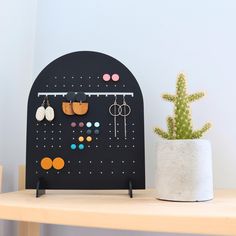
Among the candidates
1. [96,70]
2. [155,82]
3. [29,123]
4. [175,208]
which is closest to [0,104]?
[29,123]

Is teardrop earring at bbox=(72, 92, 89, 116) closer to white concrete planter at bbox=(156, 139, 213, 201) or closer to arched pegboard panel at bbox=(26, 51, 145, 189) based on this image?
arched pegboard panel at bbox=(26, 51, 145, 189)

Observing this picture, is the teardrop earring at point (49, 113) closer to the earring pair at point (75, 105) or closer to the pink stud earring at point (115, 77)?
the earring pair at point (75, 105)

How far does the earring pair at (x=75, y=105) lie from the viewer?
0.72m

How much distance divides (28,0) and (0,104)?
372 mm

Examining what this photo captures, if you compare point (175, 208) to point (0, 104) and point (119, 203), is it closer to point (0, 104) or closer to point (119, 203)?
point (119, 203)

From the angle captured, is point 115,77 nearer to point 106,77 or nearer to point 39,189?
point 106,77

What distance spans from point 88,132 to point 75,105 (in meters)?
0.07

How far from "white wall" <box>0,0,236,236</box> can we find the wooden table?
301mm

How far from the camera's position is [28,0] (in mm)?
990

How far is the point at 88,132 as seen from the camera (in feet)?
2.35

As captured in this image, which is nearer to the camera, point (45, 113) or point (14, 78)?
point (45, 113)

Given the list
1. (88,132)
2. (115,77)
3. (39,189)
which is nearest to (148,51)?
(115,77)

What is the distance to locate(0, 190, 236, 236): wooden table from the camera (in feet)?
1.48

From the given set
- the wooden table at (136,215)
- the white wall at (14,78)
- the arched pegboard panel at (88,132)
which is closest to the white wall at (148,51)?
the white wall at (14,78)
